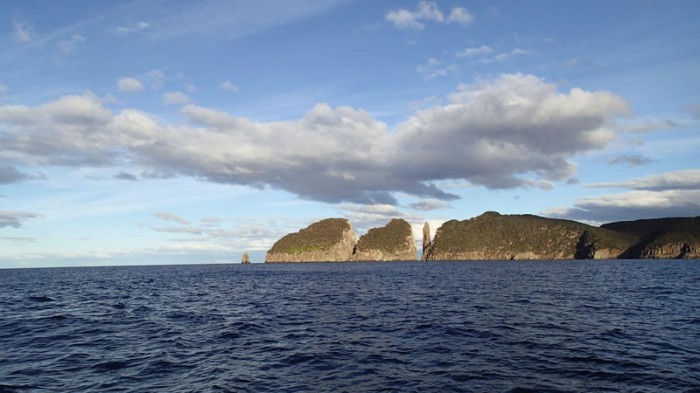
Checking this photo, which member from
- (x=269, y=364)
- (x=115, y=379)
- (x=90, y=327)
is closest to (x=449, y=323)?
(x=269, y=364)

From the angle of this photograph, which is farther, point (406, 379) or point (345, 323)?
point (345, 323)

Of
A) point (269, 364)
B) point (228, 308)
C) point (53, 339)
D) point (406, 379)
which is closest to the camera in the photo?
point (406, 379)

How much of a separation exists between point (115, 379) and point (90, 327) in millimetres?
15627

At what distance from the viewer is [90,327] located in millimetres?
30281

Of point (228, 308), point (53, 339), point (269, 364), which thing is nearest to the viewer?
point (269, 364)

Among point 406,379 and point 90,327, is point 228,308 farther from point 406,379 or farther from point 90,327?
point 406,379

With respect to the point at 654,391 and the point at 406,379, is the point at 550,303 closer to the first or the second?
the point at 654,391

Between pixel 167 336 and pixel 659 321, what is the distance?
115ft

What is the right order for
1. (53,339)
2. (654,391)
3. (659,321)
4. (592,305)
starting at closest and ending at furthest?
(654,391)
(53,339)
(659,321)
(592,305)

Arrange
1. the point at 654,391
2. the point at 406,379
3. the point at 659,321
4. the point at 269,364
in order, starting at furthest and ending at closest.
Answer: the point at 659,321 → the point at 269,364 → the point at 406,379 → the point at 654,391

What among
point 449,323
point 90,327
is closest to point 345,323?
point 449,323

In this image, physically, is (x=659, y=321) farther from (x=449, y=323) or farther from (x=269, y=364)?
(x=269, y=364)

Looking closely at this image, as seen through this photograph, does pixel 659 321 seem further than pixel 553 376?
Yes

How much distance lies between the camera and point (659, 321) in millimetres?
30000
